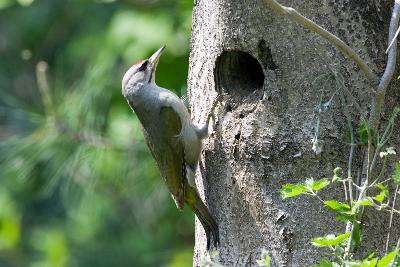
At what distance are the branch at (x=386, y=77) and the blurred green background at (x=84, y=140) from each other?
2.72m

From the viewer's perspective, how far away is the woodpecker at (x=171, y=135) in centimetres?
404

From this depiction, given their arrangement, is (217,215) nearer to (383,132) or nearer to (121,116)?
(383,132)

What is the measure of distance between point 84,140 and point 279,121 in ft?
9.49

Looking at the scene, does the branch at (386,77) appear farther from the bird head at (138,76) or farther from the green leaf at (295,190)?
the bird head at (138,76)

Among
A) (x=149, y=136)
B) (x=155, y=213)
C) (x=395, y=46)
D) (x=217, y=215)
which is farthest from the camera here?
(x=155, y=213)

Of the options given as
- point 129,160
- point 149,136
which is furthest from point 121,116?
point 149,136

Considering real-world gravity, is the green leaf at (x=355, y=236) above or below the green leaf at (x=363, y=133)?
below

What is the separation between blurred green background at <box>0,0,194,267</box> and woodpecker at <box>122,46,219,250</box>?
1084mm

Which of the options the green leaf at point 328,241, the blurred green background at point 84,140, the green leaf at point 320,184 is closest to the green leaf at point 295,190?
the green leaf at point 320,184

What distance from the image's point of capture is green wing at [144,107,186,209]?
4.31 m

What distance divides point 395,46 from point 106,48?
12.4 feet

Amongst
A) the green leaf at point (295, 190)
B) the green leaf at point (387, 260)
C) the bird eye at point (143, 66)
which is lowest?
the green leaf at point (387, 260)

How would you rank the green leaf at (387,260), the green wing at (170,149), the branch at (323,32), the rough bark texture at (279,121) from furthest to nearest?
the green wing at (170,149) → the rough bark texture at (279,121) → the branch at (323,32) → the green leaf at (387,260)

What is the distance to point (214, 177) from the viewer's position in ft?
12.9
